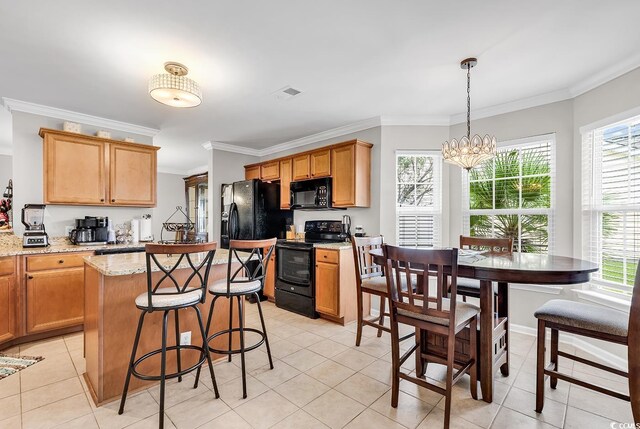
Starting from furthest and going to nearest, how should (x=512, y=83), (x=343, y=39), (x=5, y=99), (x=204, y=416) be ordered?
(x=5, y=99)
(x=512, y=83)
(x=343, y=39)
(x=204, y=416)

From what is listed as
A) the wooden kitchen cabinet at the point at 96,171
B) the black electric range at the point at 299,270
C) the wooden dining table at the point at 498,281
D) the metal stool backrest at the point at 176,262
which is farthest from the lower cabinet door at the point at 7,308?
the wooden dining table at the point at 498,281

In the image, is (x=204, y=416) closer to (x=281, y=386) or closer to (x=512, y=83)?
(x=281, y=386)

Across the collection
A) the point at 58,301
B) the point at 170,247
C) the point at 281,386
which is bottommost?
the point at 281,386

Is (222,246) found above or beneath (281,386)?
above

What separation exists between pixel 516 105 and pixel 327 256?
8.99 ft

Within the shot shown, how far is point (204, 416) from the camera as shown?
1866 millimetres

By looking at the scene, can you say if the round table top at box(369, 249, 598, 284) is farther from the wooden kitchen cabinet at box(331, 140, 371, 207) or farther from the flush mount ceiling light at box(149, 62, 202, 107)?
the flush mount ceiling light at box(149, 62, 202, 107)

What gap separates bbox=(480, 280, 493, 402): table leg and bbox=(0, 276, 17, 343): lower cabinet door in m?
4.08

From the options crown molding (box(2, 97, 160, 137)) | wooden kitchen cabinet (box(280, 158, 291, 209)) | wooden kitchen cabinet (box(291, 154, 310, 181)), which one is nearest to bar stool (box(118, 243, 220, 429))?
wooden kitchen cabinet (box(291, 154, 310, 181))

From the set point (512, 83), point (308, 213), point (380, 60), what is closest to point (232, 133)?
point (308, 213)

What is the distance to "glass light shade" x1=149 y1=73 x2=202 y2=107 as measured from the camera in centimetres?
236

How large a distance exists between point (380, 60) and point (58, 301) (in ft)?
12.9

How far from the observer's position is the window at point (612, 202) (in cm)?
257

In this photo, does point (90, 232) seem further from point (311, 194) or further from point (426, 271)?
point (426, 271)
